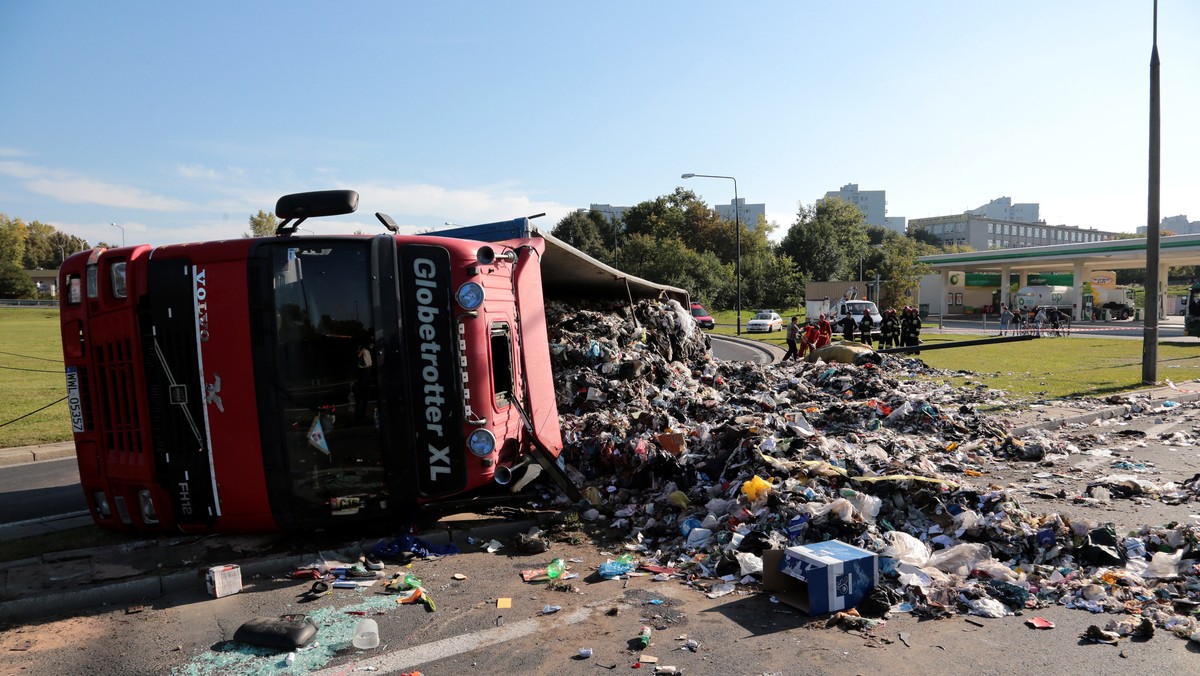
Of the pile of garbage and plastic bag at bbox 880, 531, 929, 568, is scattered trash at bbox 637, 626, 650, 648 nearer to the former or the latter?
the pile of garbage

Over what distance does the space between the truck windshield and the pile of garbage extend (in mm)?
2337

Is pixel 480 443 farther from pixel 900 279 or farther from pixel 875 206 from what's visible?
pixel 875 206

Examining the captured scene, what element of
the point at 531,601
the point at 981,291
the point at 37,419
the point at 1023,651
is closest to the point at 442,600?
Answer: the point at 531,601

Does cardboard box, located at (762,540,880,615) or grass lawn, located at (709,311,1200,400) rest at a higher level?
cardboard box, located at (762,540,880,615)

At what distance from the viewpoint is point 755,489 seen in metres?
6.06

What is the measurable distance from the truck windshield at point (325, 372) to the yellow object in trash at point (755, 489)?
119 inches

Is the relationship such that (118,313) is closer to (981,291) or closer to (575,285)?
(575,285)

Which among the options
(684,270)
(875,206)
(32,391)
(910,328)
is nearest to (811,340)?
(910,328)

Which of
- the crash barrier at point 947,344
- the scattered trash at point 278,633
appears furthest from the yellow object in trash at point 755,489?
the crash barrier at point 947,344

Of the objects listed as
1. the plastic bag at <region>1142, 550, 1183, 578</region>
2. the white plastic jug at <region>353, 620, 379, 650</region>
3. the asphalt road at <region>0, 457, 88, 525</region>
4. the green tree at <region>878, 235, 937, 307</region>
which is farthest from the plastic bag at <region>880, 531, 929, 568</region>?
the green tree at <region>878, 235, 937, 307</region>

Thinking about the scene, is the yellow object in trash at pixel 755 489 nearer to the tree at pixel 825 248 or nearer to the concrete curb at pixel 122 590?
the concrete curb at pixel 122 590

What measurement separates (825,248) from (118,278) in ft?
231

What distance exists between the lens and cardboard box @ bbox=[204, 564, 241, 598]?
4766mm

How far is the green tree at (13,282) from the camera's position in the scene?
76.7m
